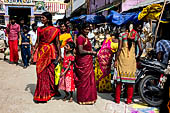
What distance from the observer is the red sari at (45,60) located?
4157 millimetres

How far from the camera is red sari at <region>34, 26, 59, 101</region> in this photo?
164 inches

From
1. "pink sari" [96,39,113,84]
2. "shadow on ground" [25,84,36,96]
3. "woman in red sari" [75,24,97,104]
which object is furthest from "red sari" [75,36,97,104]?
"shadow on ground" [25,84,36,96]

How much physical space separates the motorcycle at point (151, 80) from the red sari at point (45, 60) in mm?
1944

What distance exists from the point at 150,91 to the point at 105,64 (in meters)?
1.24

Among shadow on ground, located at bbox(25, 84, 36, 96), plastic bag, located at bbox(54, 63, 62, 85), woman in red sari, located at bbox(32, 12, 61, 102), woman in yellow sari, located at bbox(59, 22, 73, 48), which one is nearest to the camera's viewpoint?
woman in red sari, located at bbox(32, 12, 61, 102)

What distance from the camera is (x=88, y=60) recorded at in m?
4.08

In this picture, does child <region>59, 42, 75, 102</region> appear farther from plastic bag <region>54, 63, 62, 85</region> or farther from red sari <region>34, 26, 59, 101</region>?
red sari <region>34, 26, 59, 101</region>

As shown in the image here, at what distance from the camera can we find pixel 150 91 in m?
4.27

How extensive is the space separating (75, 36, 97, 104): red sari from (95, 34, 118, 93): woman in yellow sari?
89 cm

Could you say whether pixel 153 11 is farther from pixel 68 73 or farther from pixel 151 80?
pixel 68 73

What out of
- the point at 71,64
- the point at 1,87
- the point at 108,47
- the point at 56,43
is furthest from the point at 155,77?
the point at 1,87

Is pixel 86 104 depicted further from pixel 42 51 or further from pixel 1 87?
pixel 1 87

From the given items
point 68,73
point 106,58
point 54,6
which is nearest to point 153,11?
point 106,58

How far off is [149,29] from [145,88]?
9.36 feet
